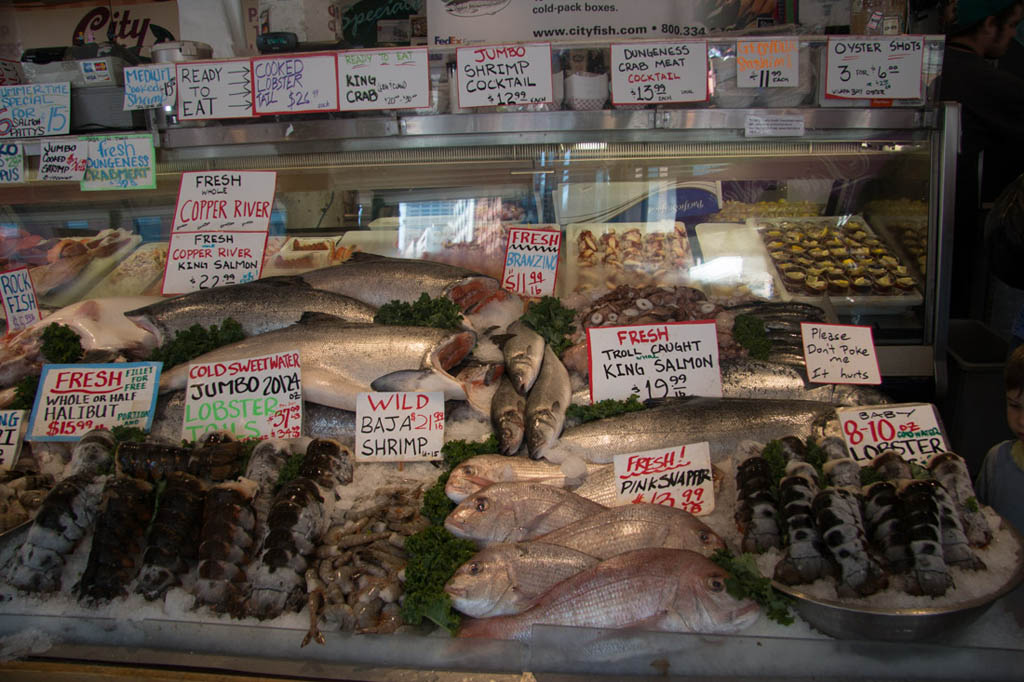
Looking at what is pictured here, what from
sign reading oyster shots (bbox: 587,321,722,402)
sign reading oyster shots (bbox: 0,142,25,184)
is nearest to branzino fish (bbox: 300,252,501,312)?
sign reading oyster shots (bbox: 587,321,722,402)

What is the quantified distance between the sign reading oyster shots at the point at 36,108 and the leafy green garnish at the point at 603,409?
9.60 ft

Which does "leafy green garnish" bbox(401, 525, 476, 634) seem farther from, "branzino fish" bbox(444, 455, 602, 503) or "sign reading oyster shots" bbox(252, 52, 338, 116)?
"sign reading oyster shots" bbox(252, 52, 338, 116)

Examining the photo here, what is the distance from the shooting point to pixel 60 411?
2.87m

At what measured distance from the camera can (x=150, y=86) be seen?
3143mm

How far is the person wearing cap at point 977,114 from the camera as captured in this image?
15.8 ft

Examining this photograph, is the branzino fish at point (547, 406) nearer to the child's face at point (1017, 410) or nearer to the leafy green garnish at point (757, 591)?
the leafy green garnish at point (757, 591)

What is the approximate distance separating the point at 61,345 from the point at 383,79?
2048mm

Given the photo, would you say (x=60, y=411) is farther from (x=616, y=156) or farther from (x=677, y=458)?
(x=616, y=156)

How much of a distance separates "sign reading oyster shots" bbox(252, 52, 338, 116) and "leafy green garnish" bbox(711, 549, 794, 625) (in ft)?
8.47

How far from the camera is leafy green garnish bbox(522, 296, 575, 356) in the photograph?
10.3ft

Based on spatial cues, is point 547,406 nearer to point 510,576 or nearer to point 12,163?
point 510,576

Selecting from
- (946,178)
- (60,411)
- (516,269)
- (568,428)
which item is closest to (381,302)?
(516,269)

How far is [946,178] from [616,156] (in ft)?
5.07

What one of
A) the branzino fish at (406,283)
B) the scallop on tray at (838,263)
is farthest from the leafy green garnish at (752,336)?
the branzino fish at (406,283)
